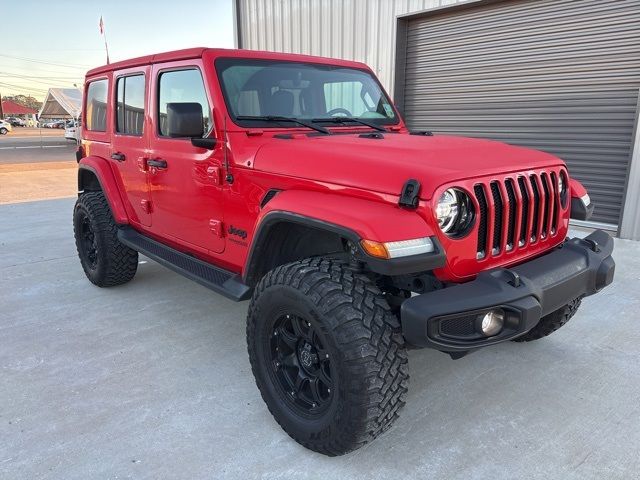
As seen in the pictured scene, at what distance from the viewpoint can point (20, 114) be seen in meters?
94.6

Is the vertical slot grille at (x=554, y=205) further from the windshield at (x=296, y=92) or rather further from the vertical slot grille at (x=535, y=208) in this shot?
the windshield at (x=296, y=92)

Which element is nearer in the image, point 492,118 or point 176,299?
point 176,299

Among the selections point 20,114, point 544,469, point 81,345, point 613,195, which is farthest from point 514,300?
point 20,114

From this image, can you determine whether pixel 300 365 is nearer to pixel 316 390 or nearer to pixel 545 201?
pixel 316 390

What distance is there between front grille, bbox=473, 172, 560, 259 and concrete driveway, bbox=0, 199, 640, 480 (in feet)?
2.99

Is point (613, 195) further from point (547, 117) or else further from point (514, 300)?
point (514, 300)

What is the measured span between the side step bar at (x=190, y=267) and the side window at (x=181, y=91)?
828 millimetres

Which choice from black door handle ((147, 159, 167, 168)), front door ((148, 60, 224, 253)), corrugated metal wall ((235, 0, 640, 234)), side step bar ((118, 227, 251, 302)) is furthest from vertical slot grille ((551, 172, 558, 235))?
corrugated metal wall ((235, 0, 640, 234))

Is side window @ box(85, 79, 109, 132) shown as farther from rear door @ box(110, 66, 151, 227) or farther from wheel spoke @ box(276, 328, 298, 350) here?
wheel spoke @ box(276, 328, 298, 350)

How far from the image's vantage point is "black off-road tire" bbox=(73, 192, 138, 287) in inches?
161

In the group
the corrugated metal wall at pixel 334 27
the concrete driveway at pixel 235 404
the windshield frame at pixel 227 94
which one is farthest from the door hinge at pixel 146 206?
the corrugated metal wall at pixel 334 27

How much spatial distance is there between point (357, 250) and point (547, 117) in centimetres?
568

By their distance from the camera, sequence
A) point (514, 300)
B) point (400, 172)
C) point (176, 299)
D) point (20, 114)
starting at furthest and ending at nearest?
point (20, 114) → point (176, 299) → point (400, 172) → point (514, 300)

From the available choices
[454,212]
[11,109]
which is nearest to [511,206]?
[454,212]
